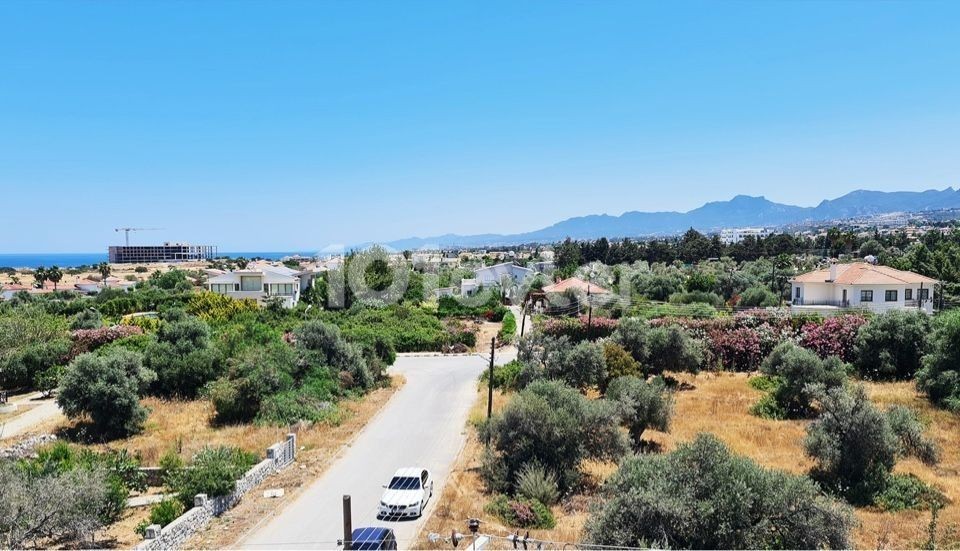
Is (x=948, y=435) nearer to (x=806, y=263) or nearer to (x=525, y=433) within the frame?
(x=525, y=433)

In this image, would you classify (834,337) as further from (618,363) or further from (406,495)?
(406,495)

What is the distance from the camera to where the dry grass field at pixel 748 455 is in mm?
13523

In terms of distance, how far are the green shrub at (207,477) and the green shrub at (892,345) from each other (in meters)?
29.6

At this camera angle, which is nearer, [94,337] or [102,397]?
[102,397]

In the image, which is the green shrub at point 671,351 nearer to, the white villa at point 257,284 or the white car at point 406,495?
the white car at point 406,495

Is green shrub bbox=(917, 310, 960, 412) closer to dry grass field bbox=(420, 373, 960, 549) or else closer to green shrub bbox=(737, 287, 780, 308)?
dry grass field bbox=(420, 373, 960, 549)

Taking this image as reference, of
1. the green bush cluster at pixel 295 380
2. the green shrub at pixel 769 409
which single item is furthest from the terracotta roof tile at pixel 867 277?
the green bush cluster at pixel 295 380

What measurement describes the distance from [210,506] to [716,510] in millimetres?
11776

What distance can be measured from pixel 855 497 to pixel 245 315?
4148 centimetres

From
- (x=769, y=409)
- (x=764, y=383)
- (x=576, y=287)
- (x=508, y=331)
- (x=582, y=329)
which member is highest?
(x=576, y=287)

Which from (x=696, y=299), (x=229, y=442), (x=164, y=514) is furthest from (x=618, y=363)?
(x=696, y=299)

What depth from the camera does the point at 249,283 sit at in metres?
59.9

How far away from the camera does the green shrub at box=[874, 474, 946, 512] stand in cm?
1494

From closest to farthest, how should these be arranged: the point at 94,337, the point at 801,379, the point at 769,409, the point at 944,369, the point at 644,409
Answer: the point at 644,409
the point at 769,409
the point at 801,379
the point at 944,369
the point at 94,337
